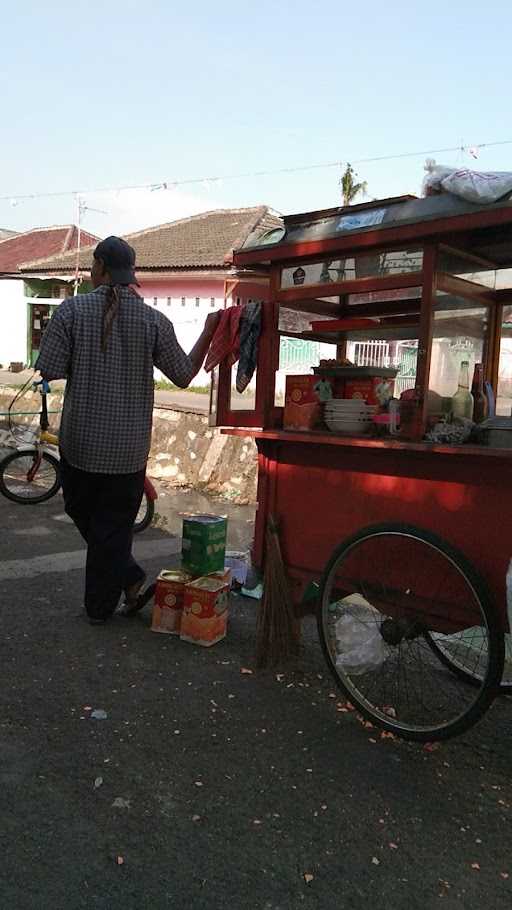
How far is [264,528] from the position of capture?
332 cm

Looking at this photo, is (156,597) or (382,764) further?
(156,597)

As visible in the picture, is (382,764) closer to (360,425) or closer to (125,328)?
(360,425)

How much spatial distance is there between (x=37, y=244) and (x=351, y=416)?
97.5 ft

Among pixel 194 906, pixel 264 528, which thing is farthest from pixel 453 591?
pixel 194 906

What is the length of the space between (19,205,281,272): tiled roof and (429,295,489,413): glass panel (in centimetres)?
1652

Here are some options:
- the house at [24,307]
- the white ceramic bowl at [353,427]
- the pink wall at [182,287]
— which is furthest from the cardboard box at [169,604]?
the house at [24,307]

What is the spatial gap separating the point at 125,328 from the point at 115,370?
0.71 ft

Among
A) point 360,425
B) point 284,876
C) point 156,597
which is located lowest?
point 284,876

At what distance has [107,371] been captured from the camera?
11.5 feet

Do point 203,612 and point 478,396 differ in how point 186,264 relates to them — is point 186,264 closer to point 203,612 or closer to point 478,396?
point 203,612

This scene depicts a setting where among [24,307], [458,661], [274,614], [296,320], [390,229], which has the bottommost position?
[458,661]

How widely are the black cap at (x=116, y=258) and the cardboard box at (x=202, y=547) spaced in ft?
4.27

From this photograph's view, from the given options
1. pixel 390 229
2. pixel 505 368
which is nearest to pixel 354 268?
pixel 390 229

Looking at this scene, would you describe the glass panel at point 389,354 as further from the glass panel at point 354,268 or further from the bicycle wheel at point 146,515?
the bicycle wheel at point 146,515
